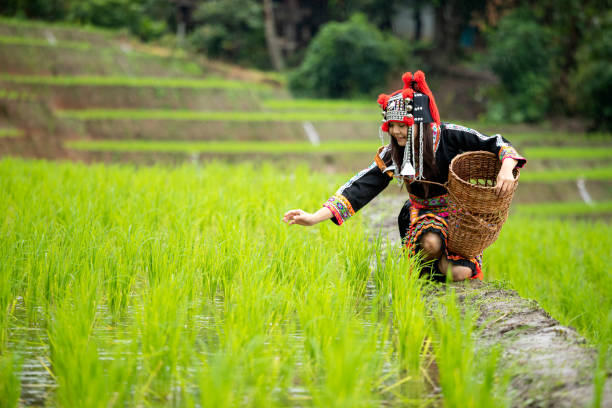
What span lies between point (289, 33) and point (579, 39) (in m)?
7.61

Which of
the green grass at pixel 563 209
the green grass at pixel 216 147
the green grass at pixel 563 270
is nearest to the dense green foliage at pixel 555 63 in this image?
the green grass at pixel 563 209

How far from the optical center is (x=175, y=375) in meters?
1.46

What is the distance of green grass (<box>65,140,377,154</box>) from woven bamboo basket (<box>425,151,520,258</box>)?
6732 millimetres

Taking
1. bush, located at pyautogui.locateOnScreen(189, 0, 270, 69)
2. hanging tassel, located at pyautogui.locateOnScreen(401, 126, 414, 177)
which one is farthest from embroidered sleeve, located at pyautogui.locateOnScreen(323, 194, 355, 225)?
bush, located at pyautogui.locateOnScreen(189, 0, 270, 69)

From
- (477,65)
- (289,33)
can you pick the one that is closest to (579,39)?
(477,65)

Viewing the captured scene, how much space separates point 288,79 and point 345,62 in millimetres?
1516

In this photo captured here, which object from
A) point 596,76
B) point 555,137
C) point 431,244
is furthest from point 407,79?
point 596,76

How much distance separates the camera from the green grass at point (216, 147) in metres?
8.59

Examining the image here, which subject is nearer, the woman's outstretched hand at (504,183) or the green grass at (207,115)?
the woman's outstretched hand at (504,183)

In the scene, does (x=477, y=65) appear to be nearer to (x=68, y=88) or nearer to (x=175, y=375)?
(x=68, y=88)

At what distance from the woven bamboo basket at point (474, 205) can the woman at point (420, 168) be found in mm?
57

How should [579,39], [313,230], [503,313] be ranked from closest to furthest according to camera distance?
[503,313] → [313,230] → [579,39]

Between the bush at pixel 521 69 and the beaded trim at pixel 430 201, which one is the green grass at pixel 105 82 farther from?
the beaded trim at pixel 430 201

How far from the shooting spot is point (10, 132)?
7.92m
